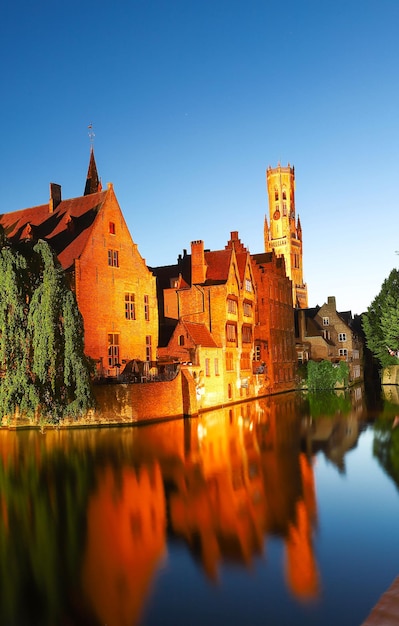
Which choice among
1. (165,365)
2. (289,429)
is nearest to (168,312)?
(165,365)

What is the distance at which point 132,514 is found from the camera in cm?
1684

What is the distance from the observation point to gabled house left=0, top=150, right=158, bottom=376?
3953cm

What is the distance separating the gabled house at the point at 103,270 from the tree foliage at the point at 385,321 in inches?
1235

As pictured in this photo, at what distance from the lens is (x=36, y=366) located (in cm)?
2620

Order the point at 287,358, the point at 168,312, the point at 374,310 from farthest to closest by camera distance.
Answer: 1. the point at 374,310
2. the point at 287,358
3. the point at 168,312

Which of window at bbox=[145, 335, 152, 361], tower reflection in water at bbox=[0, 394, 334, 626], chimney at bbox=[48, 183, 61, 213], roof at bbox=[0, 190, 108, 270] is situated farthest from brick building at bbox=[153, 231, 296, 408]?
tower reflection in water at bbox=[0, 394, 334, 626]

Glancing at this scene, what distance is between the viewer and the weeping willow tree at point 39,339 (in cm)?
2561

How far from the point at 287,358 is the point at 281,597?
5798cm

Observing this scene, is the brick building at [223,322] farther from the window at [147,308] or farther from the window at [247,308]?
the window at [147,308]

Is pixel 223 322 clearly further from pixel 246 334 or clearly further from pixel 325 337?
pixel 325 337

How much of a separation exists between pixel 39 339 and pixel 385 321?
158 feet

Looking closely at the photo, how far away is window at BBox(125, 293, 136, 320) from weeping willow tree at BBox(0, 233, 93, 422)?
14528 mm

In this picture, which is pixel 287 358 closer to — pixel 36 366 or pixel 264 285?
pixel 264 285

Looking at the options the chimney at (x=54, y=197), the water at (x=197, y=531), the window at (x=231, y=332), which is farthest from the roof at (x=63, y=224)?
the water at (x=197, y=531)
